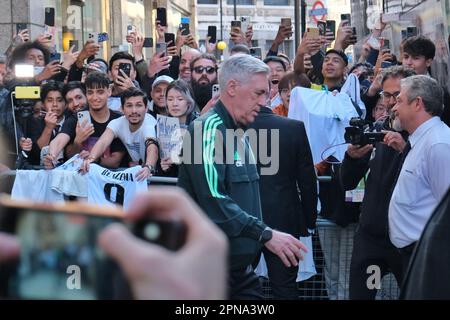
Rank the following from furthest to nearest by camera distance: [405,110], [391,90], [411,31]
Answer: [411,31] → [391,90] → [405,110]

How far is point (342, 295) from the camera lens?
269 inches

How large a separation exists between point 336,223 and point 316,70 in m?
2.75

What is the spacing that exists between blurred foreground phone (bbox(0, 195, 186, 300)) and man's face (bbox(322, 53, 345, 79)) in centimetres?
714

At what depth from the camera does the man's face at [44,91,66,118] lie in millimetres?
8195

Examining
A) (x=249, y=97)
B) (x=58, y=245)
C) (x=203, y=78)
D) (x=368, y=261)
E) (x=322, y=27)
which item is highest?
(x=322, y=27)

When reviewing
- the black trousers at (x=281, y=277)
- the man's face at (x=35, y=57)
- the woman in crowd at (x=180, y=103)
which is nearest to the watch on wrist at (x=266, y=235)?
the black trousers at (x=281, y=277)

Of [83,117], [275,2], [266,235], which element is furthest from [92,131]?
[275,2]

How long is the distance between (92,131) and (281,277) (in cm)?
202

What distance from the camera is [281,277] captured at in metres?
6.32

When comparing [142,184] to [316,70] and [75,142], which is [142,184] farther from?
[316,70]

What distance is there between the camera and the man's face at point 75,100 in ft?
27.2

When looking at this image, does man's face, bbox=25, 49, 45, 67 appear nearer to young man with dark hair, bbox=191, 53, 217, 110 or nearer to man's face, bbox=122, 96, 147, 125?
young man with dark hair, bbox=191, 53, 217, 110

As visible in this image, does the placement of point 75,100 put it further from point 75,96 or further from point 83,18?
point 83,18

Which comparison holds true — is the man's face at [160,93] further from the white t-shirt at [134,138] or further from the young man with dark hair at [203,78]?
the white t-shirt at [134,138]
